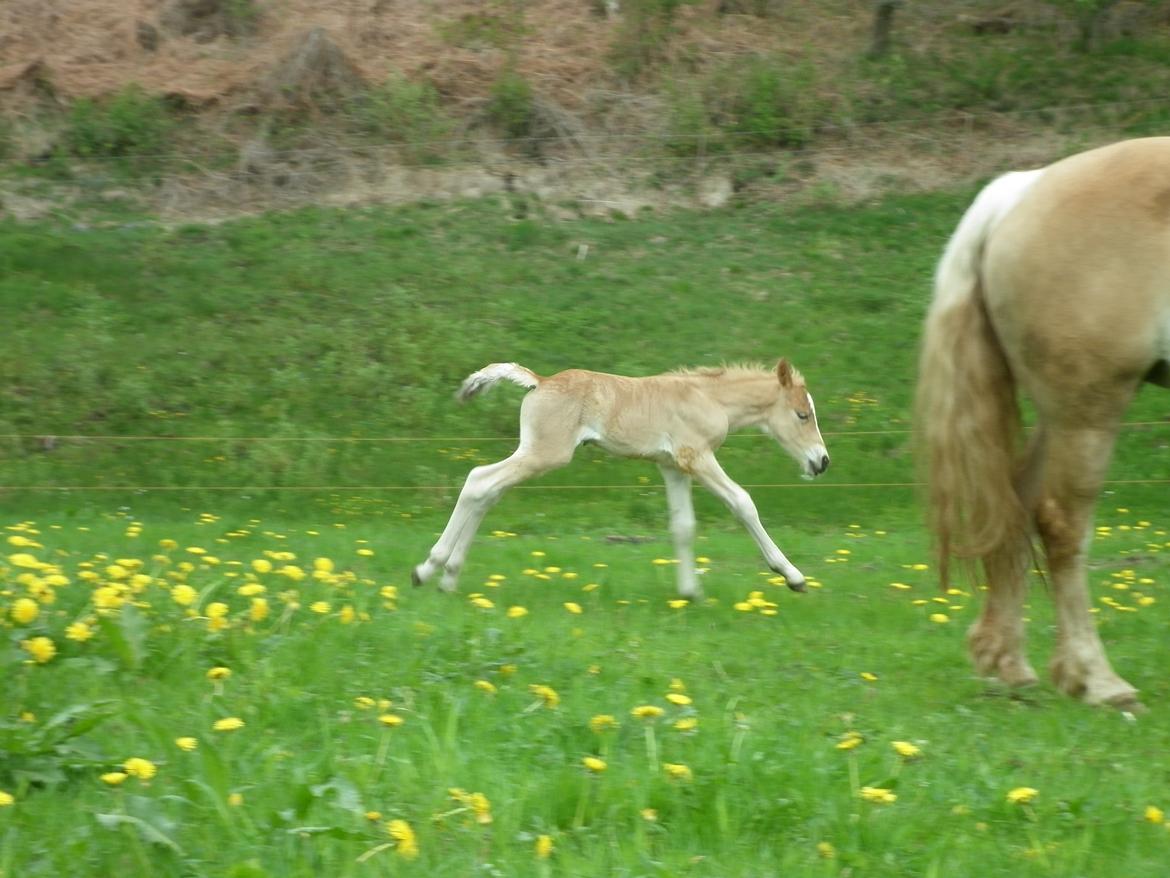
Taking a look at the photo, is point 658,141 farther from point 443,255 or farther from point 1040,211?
point 1040,211

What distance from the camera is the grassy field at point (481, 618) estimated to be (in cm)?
379

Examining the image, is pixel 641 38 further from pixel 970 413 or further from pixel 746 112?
pixel 970 413

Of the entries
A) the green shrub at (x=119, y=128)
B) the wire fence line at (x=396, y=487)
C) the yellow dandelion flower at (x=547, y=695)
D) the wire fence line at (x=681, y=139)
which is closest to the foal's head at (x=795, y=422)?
the wire fence line at (x=396, y=487)

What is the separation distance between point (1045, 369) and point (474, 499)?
411 cm

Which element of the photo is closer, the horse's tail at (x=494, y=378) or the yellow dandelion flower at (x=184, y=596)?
the yellow dandelion flower at (x=184, y=596)

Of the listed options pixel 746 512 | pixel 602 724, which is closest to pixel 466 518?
pixel 746 512

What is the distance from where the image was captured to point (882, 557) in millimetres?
11406

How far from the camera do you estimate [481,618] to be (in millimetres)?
6574

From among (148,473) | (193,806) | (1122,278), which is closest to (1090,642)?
(1122,278)

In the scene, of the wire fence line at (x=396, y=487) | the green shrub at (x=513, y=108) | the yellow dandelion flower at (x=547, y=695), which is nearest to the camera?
the yellow dandelion flower at (x=547, y=695)

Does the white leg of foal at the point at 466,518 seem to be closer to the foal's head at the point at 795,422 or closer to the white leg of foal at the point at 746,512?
the white leg of foal at the point at 746,512

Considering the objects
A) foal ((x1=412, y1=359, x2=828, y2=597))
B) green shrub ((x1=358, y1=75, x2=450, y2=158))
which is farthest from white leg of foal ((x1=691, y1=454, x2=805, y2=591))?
green shrub ((x1=358, y1=75, x2=450, y2=158))

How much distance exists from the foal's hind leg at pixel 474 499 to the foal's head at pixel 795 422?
1.65 meters

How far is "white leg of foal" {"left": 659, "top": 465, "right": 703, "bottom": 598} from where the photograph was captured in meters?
8.76
